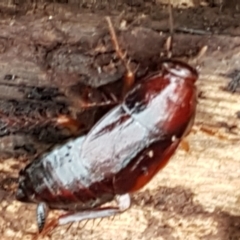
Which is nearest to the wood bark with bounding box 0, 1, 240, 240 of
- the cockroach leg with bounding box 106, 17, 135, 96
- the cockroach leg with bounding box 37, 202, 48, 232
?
the cockroach leg with bounding box 106, 17, 135, 96

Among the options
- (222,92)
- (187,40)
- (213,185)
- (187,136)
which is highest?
(187,40)

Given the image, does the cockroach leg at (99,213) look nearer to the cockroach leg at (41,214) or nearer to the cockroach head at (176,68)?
the cockroach leg at (41,214)

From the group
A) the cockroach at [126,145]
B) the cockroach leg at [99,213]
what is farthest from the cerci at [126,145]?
the cockroach leg at [99,213]

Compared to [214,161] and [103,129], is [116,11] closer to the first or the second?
[103,129]

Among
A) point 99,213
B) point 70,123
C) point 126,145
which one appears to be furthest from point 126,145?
point 99,213

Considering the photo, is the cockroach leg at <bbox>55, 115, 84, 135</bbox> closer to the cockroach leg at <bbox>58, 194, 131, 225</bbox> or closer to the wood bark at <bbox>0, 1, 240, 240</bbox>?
the wood bark at <bbox>0, 1, 240, 240</bbox>

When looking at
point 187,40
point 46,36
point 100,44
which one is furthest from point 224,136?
point 46,36
